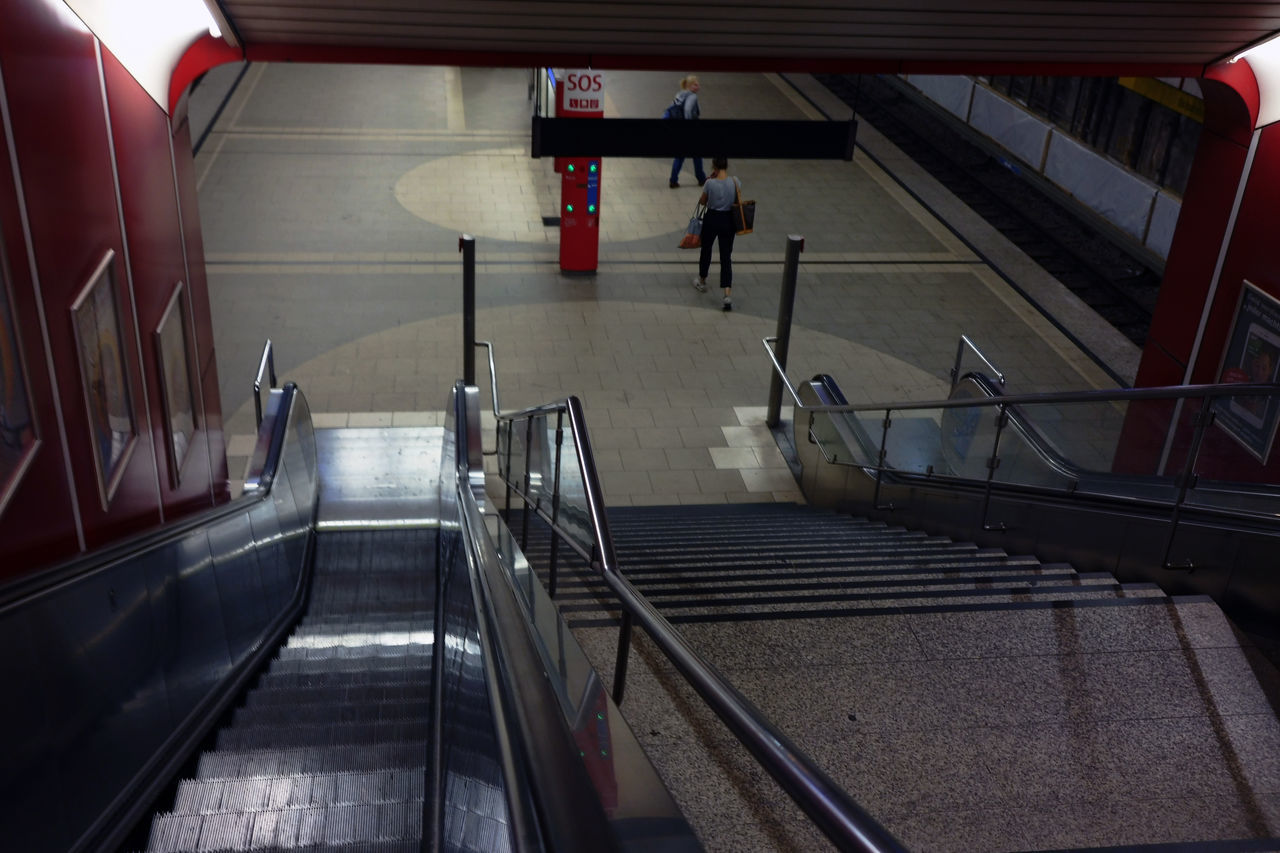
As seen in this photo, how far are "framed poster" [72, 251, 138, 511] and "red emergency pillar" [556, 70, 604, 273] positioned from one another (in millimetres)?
6841

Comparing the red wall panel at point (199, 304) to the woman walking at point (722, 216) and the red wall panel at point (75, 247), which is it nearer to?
the red wall panel at point (75, 247)

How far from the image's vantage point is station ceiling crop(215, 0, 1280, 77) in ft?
22.0

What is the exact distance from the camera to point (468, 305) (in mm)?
8875

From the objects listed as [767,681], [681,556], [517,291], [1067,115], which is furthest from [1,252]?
[1067,115]

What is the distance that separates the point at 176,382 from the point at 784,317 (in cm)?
469

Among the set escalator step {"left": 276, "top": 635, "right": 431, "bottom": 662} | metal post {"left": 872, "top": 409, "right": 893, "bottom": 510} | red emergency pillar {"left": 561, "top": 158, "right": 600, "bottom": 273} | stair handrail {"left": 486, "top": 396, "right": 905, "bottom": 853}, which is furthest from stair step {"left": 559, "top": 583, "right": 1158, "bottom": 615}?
red emergency pillar {"left": 561, "top": 158, "right": 600, "bottom": 273}

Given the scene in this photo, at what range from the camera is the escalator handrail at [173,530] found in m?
2.88

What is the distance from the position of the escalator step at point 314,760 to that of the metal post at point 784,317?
6172mm

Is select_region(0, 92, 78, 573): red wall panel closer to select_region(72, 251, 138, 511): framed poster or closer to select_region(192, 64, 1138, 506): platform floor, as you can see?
select_region(72, 251, 138, 511): framed poster

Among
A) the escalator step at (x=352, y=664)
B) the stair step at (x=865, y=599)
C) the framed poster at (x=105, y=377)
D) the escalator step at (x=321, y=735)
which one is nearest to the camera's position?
the escalator step at (x=321, y=735)

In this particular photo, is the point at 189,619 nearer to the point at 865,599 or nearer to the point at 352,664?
the point at 352,664

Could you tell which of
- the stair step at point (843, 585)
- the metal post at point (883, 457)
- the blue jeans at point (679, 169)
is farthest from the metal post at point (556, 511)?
the blue jeans at point (679, 169)

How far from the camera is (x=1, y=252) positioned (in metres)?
3.31

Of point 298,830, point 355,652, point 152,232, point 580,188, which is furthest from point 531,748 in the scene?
point 580,188
